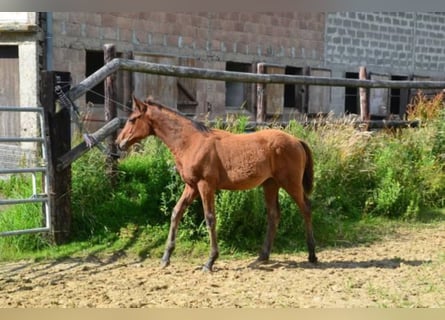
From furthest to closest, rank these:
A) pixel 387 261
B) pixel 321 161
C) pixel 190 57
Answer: pixel 190 57 → pixel 321 161 → pixel 387 261

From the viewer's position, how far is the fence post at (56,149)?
585 cm

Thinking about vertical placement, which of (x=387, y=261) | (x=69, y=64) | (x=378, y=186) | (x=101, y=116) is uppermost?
(x=69, y=64)

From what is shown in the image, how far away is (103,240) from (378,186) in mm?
4018

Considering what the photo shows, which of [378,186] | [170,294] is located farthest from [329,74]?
[170,294]

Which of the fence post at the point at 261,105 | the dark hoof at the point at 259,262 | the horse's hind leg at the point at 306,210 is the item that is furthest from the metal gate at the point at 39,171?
the fence post at the point at 261,105

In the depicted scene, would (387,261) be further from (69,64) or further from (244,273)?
(69,64)

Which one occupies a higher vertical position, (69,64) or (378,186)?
(69,64)

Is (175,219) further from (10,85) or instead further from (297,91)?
(297,91)

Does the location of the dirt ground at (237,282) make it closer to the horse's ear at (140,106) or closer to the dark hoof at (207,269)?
the dark hoof at (207,269)

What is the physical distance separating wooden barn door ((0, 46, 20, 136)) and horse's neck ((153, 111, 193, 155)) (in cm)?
593

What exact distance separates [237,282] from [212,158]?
1.24 meters

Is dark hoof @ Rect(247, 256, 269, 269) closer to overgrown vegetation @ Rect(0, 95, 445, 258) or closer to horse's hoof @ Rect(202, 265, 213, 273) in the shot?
overgrown vegetation @ Rect(0, 95, 445, 258)

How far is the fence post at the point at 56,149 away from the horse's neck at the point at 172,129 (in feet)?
3.53

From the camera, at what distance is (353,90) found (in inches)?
680
